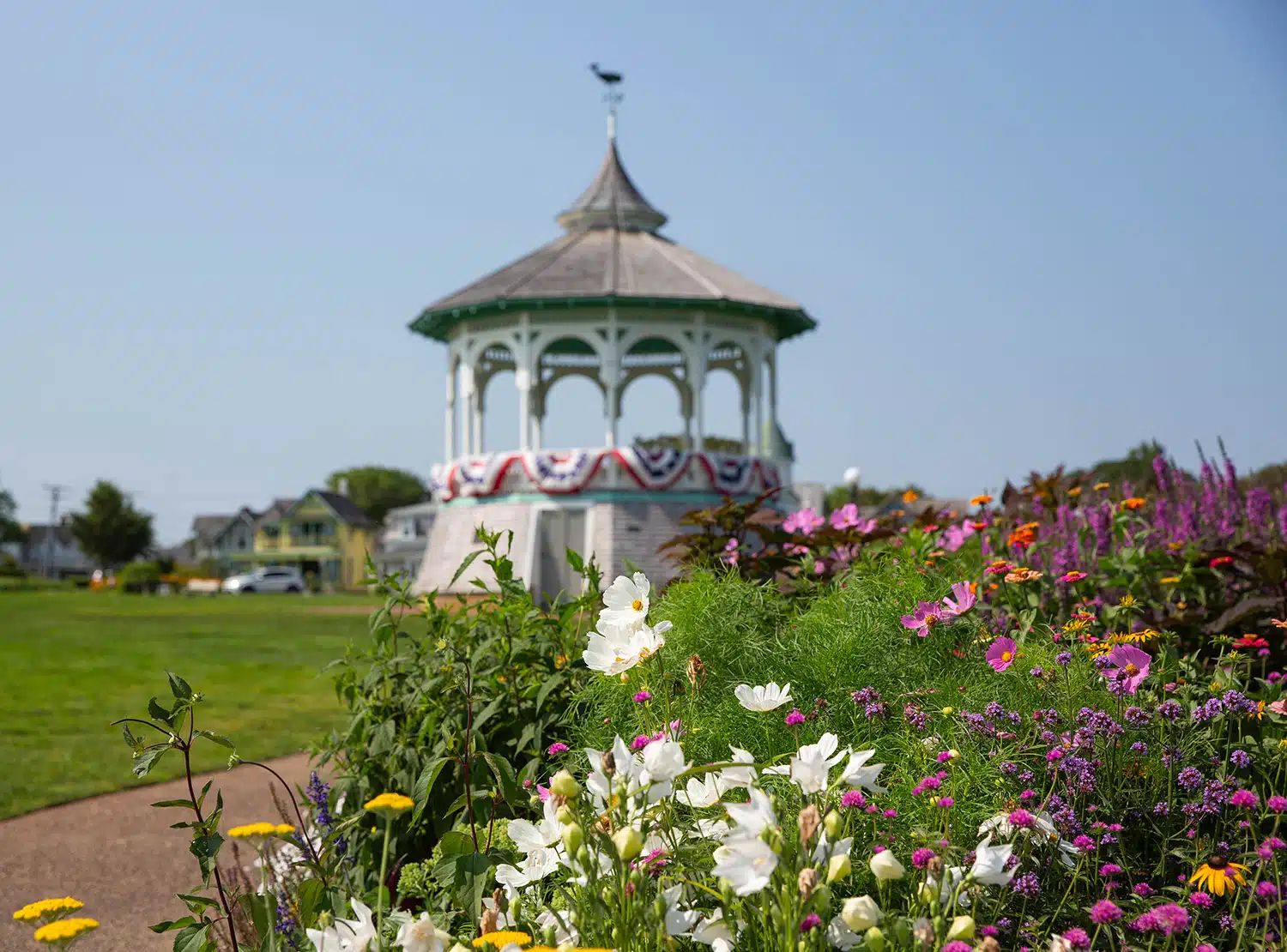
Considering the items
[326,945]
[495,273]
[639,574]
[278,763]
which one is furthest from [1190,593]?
[495,273]

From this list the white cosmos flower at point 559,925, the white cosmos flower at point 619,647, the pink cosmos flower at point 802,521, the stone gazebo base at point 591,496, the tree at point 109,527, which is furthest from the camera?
the tree at point 109,527

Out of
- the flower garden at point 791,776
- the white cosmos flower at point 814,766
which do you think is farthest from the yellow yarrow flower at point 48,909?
the white cosmos flower at point 814,766

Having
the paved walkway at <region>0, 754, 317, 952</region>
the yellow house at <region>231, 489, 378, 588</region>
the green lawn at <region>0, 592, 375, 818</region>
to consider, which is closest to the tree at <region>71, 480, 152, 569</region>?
the yellow house at <region>231, 489, 378, 588</region>

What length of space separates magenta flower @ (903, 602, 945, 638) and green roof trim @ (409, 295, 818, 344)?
18.6 meters

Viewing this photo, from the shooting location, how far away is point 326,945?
1.92 metres

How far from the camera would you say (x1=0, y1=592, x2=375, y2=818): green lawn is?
23.1 feet

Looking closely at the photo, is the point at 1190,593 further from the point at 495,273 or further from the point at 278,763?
the point at 495,273

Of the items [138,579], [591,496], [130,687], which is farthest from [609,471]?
[138,579]

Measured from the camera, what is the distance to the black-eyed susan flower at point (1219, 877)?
82.0 inches

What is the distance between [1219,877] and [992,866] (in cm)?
53

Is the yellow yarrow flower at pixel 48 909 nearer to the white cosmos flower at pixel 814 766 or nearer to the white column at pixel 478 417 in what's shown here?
the white cosmos flower at pixel 814 766

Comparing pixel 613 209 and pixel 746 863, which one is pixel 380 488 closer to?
pixel 613 209

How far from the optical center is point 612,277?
2200 centimetres

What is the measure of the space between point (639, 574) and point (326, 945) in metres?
0.91
